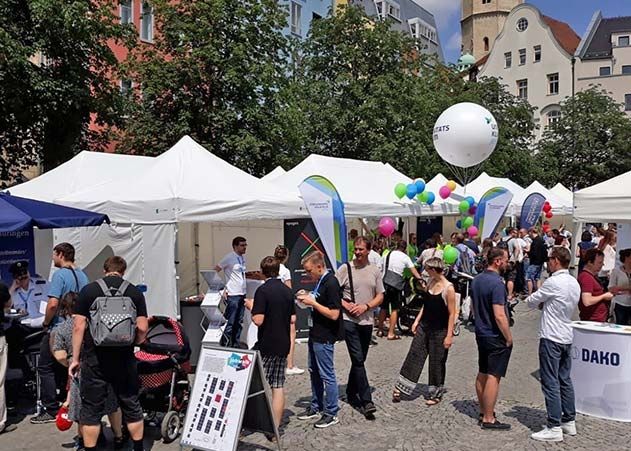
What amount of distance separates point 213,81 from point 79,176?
6788 mm

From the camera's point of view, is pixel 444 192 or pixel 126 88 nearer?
pixel 444 192

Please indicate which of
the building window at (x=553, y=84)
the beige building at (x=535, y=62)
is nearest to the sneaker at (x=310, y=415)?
the beige building at (x=535, y=62)

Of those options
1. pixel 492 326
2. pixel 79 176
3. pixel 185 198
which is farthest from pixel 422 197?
pixel 492 326

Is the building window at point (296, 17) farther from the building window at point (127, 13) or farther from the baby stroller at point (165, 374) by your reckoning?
the baby stroller at point (165, 374)

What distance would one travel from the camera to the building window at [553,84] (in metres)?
55.2

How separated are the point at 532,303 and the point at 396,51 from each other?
64.3 feet

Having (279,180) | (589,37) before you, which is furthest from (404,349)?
(589,37)

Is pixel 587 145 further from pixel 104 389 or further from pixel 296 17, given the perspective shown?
pixel 104 389

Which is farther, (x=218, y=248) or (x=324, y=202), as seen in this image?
(x=218, y=248)

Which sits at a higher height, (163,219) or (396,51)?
(396,51)

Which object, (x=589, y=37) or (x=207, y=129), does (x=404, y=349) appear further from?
(x=589, y=37)

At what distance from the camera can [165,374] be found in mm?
5777

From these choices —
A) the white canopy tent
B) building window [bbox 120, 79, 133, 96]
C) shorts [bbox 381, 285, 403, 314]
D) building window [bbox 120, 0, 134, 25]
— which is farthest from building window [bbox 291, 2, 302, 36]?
shorts [bbox 381, 285, 403, 314]

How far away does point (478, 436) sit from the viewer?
591cm
